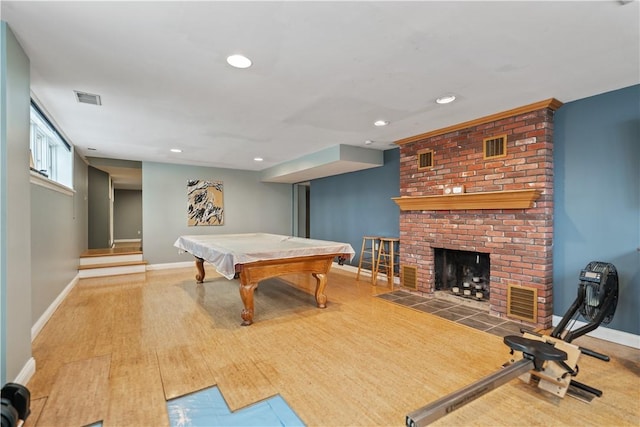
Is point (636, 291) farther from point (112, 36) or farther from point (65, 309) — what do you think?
point (65, 309)

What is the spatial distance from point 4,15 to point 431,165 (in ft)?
14.1

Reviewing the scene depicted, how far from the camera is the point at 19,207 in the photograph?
1980 millimetres

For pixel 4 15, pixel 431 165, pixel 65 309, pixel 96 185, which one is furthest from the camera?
pixel 96 185

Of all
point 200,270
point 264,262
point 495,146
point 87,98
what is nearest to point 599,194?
point 495,146

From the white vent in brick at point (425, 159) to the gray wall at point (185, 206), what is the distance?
4.57m

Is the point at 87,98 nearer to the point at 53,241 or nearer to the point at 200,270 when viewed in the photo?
the point at 53,241

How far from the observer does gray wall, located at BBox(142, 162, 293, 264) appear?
649cm

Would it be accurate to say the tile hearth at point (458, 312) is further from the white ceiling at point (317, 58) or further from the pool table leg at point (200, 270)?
the pool table leg at point (200, 270)

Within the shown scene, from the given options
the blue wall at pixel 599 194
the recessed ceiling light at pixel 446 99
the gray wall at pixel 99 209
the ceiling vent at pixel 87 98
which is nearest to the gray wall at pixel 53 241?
the ceiling vent at pixel 87 98

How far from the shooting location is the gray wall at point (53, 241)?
3.00m

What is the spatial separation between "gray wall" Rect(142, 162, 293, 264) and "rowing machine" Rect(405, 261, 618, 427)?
6.40 metres

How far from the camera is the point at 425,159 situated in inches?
171

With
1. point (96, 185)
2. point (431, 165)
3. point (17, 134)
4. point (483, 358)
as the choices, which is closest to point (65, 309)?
point (17, 134)

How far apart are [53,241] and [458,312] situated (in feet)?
16.5
